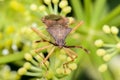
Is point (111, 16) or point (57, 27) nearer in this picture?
point (57, 27)

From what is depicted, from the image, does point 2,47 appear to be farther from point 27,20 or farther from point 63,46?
point 63,46

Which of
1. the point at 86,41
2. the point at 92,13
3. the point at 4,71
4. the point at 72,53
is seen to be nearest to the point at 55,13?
the point at 72,53

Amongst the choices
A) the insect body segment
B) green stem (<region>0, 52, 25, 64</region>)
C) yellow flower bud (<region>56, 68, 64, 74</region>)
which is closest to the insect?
the insect body segment

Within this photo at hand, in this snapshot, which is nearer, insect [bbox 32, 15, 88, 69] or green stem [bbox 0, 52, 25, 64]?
insect [bbox 32, 15, 88, 69]

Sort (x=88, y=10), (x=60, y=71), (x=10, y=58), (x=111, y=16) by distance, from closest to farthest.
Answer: (x=60, y=71)
(x=10, y=58)
(x=111, y=16)
(x=88, y=10)

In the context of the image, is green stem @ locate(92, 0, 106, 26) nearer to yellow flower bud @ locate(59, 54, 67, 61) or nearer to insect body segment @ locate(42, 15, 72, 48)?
insect body segment @ locate(42, 15, 72, 48)

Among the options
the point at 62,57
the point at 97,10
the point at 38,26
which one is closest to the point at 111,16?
the point at 97,10

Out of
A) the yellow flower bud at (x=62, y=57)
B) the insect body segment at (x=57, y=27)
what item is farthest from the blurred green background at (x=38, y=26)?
the yellow flower bud at (x=62, y=57)

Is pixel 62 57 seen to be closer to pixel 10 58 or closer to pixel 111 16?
pixel 10 58

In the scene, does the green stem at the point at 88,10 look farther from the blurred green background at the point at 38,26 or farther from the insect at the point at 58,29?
the insect at the point at 58,29

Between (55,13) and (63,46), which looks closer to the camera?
(63,46)

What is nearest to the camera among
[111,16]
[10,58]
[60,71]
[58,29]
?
[60,71]
